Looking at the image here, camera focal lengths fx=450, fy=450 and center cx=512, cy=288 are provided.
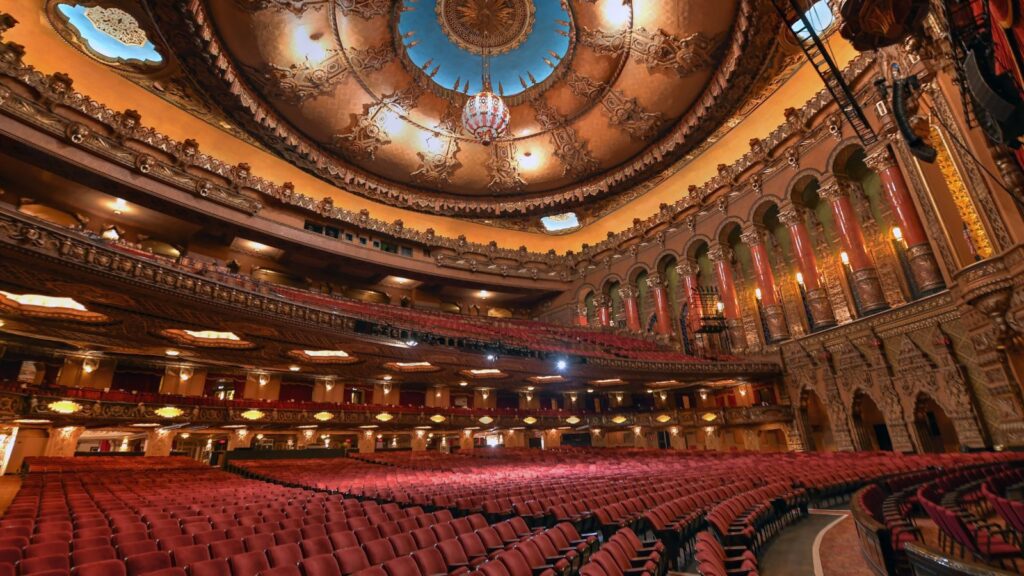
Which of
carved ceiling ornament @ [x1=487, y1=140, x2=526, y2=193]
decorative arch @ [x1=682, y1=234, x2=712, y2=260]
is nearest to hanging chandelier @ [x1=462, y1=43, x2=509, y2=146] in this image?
carved ceiling ornament @ [x1=487, y1=140, x2=526, y2=193]

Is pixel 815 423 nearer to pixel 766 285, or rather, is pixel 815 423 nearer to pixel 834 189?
pixel 766 285

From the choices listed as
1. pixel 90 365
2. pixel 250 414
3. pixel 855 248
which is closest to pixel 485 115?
pixel 250 414

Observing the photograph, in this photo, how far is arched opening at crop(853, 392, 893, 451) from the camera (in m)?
13.5

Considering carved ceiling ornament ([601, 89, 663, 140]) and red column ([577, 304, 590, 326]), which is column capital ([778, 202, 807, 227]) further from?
red column ([577, 304, 590, 326])

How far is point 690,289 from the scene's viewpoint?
20078 millimetres

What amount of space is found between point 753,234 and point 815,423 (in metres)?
7.28

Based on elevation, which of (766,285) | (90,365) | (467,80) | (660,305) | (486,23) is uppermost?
(486,23)

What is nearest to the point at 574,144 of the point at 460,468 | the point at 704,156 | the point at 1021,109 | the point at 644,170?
the point at 644,170

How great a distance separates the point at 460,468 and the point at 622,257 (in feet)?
51.3

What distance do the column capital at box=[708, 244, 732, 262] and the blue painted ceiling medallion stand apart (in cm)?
1105

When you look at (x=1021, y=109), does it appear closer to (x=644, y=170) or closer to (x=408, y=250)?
(x=644, y=170)

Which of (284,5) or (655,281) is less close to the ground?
(284,5)

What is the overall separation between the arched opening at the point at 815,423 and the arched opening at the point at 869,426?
1.11m

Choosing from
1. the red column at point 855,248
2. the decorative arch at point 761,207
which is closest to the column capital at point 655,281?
the decorative arch at point 761,207
